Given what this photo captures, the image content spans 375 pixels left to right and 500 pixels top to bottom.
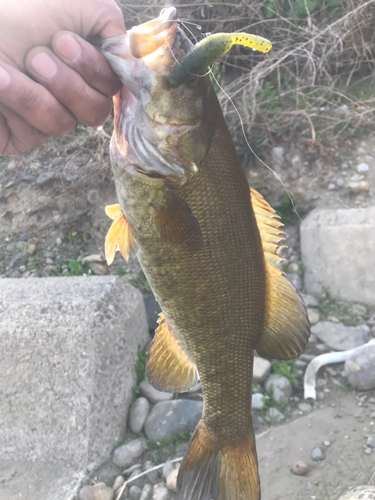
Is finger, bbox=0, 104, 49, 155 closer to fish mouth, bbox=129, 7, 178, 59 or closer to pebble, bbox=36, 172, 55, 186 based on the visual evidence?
fish mouth, bbox=129, 7, 178, 59

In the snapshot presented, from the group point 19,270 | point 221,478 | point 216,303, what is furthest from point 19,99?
point 19,270

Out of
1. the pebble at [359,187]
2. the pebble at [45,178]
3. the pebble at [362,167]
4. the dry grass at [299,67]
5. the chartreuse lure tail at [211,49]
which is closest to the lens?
the chartreuse lure tail at [211,49]

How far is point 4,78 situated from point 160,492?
2.60m

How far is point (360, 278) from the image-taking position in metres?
3.92

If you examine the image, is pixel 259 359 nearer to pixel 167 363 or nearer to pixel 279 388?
pixel 279 388

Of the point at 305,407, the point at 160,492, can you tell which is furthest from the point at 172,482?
the point at 305,407

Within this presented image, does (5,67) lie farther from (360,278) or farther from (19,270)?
(19,270)

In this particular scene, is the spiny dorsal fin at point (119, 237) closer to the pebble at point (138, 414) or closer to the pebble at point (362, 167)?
the pebble at point (138, 414)

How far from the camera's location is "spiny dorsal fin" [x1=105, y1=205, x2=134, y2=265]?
1.63m

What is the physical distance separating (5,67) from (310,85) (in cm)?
398

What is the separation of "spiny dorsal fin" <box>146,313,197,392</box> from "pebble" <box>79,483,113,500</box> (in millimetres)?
1389

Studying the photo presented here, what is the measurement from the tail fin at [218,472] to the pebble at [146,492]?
1.17m

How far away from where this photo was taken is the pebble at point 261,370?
3348 mm

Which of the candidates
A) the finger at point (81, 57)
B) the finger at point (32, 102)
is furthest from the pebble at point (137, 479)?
the finger at point (81, 57)
